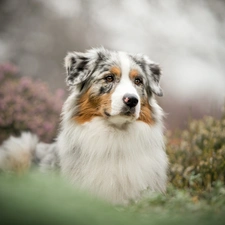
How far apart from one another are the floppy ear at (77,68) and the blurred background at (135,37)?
4.56 feet

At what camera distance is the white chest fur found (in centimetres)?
311

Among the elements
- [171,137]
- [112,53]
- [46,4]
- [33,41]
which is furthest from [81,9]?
[171,137]

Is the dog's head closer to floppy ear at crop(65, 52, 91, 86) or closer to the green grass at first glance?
floppy ear at crop(65, 52, 91, 86)

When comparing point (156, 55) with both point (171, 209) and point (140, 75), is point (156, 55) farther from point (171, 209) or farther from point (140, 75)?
point (171, 209)

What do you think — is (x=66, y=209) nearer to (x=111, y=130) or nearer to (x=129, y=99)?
(x=129, y=99)

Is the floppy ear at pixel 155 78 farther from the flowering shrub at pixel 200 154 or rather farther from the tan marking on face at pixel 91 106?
the flowering shrub at pixel 200 154

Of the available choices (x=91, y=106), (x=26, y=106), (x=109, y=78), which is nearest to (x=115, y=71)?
(x=109, y=78)

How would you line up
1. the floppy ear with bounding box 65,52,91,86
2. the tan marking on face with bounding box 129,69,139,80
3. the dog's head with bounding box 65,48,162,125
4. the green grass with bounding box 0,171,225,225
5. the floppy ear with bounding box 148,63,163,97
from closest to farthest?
1. the green grass with bounding box 0,171,225,225
2. the dog's head with bounding box 65,48,162,125
3. the tan marking on face with bounding box 129,69,139,80
4. the floppy ear with bounding box 65,52,91,86
5. the floppy ear with bounding box 148,63,163,97

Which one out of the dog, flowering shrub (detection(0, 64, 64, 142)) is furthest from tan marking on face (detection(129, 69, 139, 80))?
flowering shrub (detection(0, 64, 64, 142))

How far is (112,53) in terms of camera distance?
11.1 feet

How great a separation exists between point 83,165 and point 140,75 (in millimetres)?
942

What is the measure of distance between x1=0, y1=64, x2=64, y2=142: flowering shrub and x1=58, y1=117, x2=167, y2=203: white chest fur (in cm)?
164

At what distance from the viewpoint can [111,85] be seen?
10.3 ft

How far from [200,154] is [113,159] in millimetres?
1644
